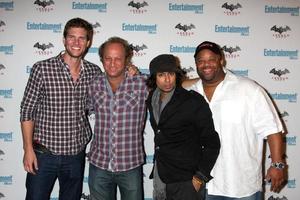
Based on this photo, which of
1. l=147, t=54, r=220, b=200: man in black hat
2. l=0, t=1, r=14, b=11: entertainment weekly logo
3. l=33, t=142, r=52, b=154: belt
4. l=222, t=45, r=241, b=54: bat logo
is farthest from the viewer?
l=222, t=45, r=241, b=54: bat logo

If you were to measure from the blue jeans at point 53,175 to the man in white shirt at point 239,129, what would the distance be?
1.13m

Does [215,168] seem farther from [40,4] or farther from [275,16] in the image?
[40,4]

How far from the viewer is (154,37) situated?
297cm

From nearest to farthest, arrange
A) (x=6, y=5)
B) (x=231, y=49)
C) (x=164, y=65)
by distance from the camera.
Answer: (x=164, y=65) → (x=6, y=5) → (x=231, y=49)

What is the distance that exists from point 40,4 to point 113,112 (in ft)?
4.97

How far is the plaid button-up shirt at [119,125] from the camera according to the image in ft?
7.27

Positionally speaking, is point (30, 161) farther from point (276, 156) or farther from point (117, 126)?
point (276, 156)

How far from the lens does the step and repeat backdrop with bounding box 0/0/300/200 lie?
2.93 meters

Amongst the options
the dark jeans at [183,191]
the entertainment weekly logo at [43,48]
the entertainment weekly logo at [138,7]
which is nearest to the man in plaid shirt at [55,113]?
the entertainment weekly logo at [43,48]

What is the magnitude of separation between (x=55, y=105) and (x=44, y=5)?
1.23 m

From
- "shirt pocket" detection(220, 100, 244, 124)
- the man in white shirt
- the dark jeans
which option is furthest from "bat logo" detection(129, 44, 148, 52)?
the dark jeans

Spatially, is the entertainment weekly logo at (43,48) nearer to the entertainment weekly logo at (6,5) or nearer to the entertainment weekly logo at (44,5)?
the entertainment weekly logo at (44,5)

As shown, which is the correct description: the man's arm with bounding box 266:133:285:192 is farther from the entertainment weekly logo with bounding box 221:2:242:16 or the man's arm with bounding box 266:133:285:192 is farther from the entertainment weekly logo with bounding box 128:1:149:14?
the entertainment weekly logo with bounding box 128:1:149:14

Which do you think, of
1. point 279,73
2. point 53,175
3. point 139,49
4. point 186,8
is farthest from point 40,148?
point 279,73
